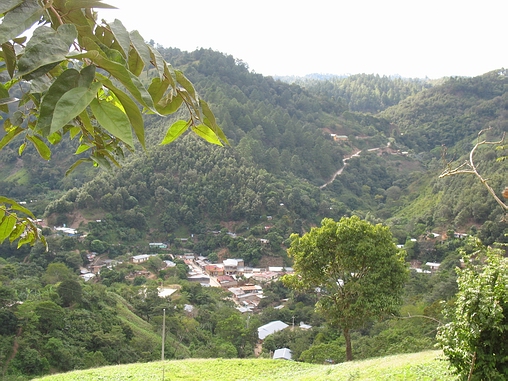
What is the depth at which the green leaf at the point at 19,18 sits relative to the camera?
399mm

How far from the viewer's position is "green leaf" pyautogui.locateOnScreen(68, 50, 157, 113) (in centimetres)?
39

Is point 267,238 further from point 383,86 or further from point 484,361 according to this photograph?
point 383,86

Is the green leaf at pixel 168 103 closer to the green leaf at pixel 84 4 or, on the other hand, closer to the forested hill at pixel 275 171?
the green leaf at pixel 84 4

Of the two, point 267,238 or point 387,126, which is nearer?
point 267,238

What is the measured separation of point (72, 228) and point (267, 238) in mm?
10759

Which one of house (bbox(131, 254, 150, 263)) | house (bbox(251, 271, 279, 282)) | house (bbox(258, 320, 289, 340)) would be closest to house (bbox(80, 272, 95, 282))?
house (bbox(131, 254, 150, 263))

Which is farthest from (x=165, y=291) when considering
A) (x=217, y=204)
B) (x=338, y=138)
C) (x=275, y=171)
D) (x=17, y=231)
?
(x=338, y=138)

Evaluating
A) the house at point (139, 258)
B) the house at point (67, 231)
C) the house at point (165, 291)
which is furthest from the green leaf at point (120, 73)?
the house at point (67, 231)

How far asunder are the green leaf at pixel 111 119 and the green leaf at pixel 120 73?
0.09 ft

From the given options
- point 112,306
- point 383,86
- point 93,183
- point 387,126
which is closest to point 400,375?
point 112,306

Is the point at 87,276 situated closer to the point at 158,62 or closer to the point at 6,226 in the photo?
the point at 6,226

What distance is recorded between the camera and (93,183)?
2455cm

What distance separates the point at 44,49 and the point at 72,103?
0.23ft

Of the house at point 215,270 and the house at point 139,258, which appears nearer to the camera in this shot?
the house at point 139,258
